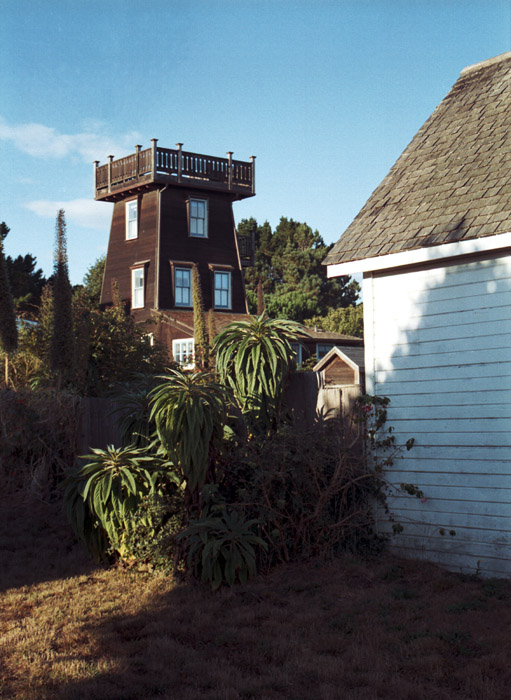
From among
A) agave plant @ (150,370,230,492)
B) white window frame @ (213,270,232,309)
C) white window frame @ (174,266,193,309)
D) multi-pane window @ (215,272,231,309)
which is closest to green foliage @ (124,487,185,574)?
agave plant @ (150,370,230,492)

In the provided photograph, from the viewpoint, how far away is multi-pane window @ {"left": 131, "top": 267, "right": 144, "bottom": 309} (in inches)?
1304

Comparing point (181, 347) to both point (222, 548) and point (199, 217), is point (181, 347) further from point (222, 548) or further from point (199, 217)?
point (222, 548)

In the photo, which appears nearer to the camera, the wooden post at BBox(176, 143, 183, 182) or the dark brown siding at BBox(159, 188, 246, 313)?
the dark brown siding at BBox(159, 188, 246, 313)

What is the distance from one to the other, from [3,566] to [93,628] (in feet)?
9.07

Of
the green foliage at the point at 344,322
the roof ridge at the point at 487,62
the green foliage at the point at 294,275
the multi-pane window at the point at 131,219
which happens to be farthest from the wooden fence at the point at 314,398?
the green foliage at the point at 294,275

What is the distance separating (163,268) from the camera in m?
32.4

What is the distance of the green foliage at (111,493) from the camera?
817 cm

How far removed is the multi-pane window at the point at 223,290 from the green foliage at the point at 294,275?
17.3m

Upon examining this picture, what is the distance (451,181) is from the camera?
29.5 feet

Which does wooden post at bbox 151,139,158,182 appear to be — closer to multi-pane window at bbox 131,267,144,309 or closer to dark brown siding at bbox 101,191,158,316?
dark brown siding at bbox 101,191,158,316

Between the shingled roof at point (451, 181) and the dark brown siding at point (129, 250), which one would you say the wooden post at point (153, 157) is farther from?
the shingled roof at point (451, 181)

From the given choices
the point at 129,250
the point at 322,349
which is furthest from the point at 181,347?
the point at 322,349

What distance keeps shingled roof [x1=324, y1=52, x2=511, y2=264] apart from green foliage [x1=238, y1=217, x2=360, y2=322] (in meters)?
41.7

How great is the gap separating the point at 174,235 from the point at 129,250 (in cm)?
259
